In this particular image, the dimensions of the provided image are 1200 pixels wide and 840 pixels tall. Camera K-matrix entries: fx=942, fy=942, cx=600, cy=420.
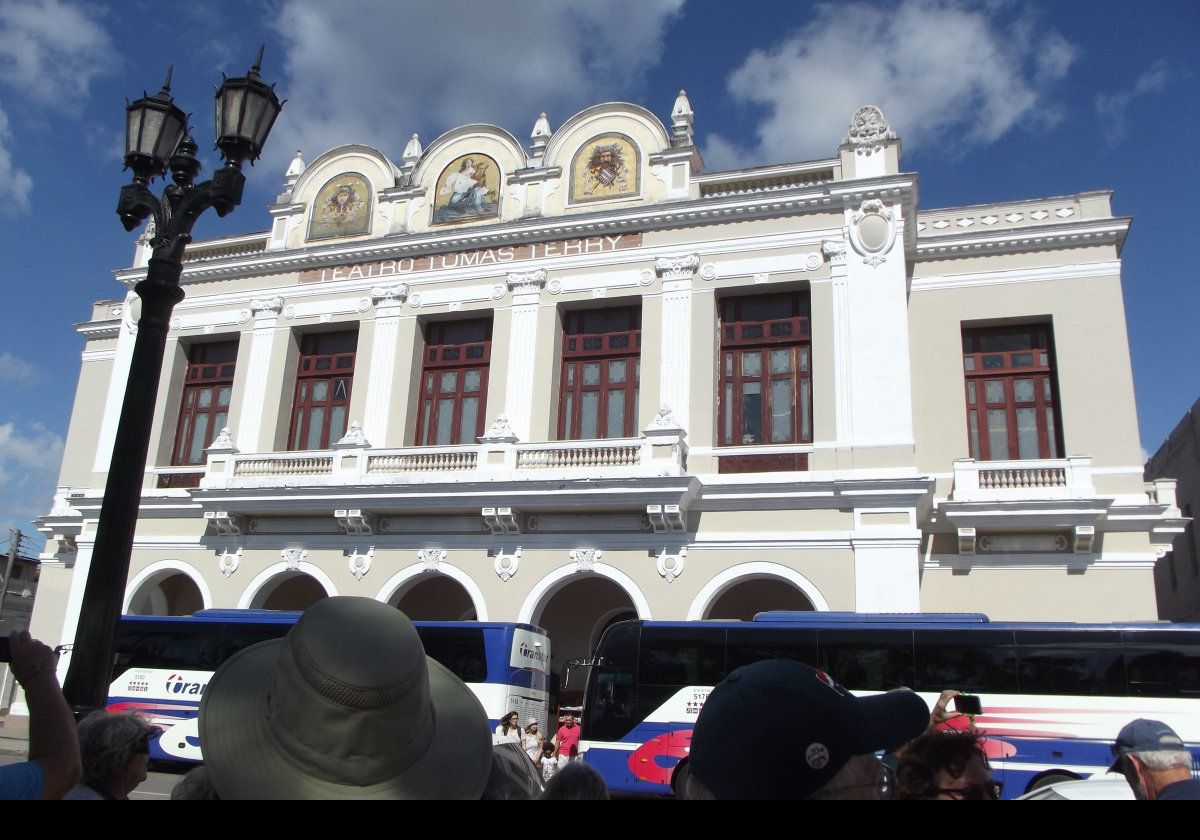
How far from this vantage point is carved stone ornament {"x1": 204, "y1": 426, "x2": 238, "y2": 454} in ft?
67.1

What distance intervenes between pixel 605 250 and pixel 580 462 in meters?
4.72

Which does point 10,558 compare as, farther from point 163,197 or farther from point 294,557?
point 163,197

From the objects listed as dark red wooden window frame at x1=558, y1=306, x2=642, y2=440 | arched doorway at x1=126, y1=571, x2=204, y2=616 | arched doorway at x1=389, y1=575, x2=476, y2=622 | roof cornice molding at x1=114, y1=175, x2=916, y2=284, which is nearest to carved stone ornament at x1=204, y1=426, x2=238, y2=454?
arched doorway at x1=126, y1=571, x2=204, y2=616

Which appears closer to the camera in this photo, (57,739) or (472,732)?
(472,732)

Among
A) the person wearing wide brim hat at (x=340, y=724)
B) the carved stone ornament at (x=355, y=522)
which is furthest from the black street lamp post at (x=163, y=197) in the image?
the carved stone ornament at (x=355, y=522)

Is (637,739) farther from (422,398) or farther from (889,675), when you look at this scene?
(422,398)

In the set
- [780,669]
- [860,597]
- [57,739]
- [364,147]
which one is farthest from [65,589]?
[780,669]

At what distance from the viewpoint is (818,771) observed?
1947mm

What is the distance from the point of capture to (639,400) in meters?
18.9

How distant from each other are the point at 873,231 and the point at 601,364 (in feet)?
19.8

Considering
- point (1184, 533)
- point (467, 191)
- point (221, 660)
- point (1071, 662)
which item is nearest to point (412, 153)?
point (467, 191)

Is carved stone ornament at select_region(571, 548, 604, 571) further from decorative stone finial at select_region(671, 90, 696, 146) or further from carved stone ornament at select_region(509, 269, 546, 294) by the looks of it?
decorative stone finial at select_region(671, 90, 696, 146)

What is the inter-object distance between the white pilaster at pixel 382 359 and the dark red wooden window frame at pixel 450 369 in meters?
0.74

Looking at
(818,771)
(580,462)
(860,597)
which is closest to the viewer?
(818,771)
